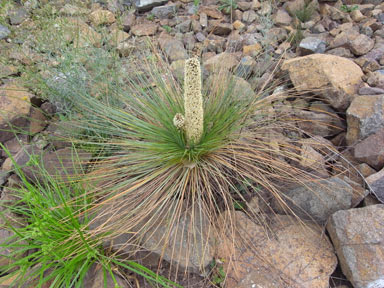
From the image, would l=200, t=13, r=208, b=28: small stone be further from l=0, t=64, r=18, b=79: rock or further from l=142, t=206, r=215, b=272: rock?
l=142, t=206, r=215, b=272: rock

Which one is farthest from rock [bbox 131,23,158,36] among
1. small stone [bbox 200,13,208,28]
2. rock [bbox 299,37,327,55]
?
rock [bbox 299,37,327,55]

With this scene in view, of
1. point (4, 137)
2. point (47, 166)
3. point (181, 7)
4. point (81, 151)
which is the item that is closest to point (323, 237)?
point (81, 151)

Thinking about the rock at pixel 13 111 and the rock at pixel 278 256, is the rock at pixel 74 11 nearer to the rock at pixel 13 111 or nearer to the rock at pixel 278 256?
the rock at pixel 13 111

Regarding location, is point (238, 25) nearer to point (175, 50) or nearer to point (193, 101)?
point (175, 50)

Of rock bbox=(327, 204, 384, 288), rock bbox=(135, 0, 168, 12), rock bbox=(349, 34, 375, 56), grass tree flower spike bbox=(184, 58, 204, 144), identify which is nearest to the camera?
rock bbox=(327, 204, 384, 288)

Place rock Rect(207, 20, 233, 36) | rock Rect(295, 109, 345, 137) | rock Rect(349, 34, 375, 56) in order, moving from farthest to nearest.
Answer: rock Rect(207, 20, 233, 36), rock Rect(349, 34, 375, 56), rock Rect(295, 109, 345, 137)

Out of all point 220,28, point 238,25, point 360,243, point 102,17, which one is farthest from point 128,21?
point 360,243

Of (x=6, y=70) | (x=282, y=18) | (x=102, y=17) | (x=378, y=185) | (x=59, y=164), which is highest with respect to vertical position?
(x=102, y=17)
